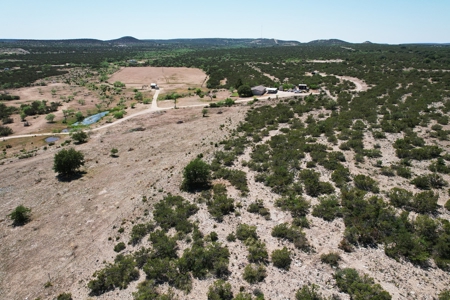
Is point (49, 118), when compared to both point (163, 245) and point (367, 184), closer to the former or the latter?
point (163, 245)

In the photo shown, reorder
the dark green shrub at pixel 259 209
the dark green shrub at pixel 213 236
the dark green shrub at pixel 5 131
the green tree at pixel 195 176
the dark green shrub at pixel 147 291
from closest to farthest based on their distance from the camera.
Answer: the dark green shrub at pixel 147 291, the dark green shrub at pixel 213 236, the dark green shrub at pixel 259 209, the green tree at pixel 195 176, the dark green shrub at pixel 5 131

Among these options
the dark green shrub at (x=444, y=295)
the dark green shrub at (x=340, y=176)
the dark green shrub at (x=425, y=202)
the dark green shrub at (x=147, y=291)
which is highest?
the dark green shrub at (x=425, y=202)

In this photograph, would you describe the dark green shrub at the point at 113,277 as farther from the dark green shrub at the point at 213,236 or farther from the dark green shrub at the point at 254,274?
the dark green shrub at the point at 254,274

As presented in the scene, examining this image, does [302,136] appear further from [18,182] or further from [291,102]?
[18,182]

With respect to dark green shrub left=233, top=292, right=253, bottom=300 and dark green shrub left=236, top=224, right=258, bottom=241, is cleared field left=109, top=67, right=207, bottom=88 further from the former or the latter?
dark green shrub left=233, top=292, right=253, bottom=300

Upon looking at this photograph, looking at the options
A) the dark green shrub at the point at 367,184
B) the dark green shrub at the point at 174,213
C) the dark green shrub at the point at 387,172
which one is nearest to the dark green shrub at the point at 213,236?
the dark green shrub at the point at 174,213

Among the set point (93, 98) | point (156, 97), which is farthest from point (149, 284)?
point (93, 98)
